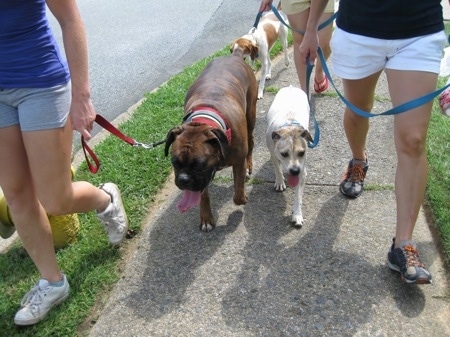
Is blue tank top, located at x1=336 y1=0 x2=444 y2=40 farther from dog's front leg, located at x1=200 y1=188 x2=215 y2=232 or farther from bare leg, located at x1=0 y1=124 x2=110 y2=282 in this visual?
bare leg, located at x1=0 y1=124 x2=110 y2=282

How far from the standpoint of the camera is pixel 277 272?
332 cm

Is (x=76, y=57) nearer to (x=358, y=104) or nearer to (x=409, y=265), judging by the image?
(x=358, y=104)

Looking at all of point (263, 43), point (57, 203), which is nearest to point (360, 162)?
point (57, 203)

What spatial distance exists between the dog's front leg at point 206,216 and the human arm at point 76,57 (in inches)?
55.0

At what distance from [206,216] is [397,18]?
6.18 ft

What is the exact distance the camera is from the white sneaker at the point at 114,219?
3.49 meters

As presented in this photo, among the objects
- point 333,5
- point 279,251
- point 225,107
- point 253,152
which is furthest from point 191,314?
point 333,5

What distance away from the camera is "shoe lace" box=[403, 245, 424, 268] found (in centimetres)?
296

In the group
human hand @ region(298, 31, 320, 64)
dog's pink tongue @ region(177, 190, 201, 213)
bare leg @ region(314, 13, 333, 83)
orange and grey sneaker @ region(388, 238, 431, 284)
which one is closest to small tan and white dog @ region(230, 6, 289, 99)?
bare leg @ region(314, 13, 333, 83)

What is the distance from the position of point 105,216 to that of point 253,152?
184cm

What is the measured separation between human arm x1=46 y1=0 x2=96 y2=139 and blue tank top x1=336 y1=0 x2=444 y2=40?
5.12 feet

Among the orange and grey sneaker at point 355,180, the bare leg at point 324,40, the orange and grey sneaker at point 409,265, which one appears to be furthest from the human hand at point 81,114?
the bare leg at point 324,40

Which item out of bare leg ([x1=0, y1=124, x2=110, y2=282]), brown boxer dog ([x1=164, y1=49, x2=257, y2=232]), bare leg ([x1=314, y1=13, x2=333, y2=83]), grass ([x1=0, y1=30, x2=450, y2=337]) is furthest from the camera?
bare leg ([x1=314, y1=13, x2=333, y2=83])

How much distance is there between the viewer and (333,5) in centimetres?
503
